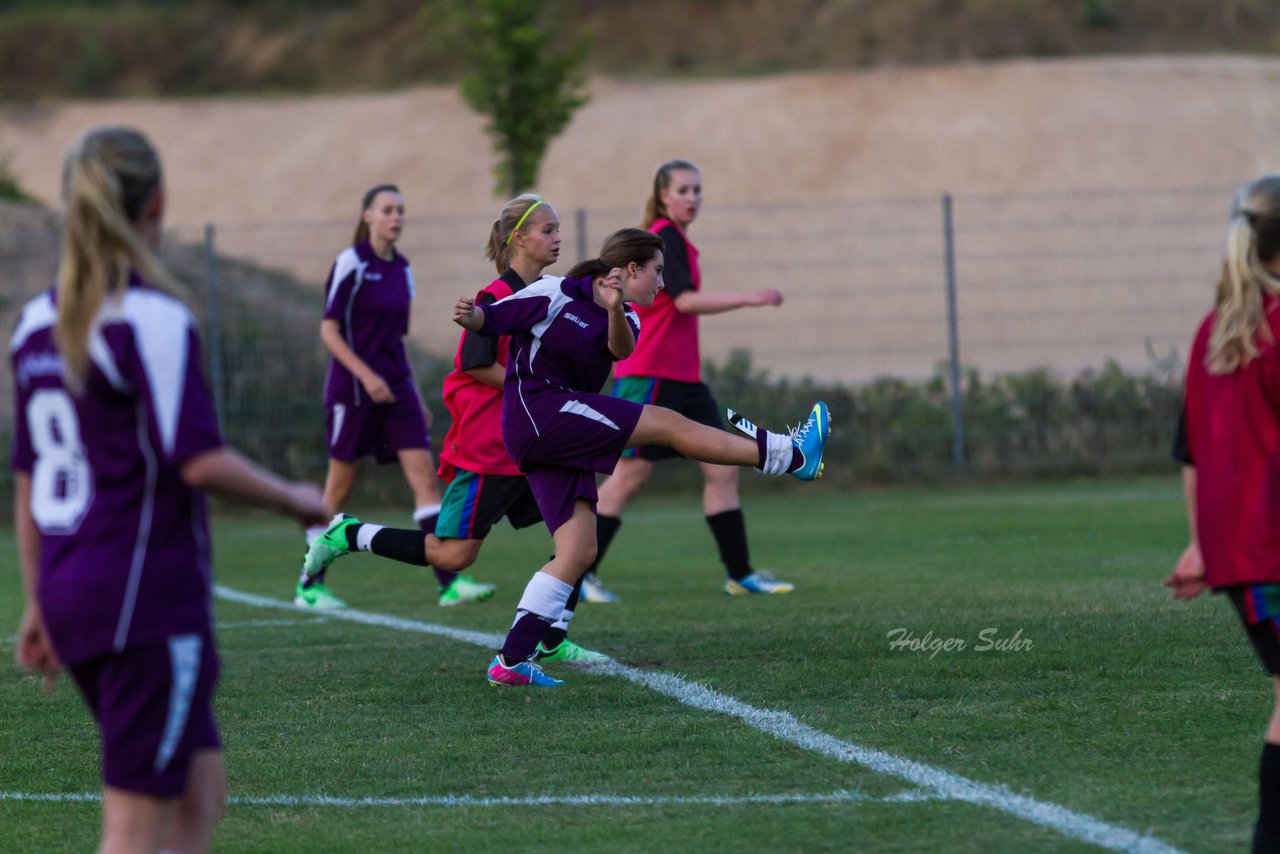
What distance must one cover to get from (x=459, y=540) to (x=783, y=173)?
3284 centimetres

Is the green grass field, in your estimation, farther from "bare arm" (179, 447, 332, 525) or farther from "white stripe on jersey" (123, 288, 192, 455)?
"white stripe on jersey" (123, 288, 192, 455)

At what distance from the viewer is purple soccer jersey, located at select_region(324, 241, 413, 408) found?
905 centimetres

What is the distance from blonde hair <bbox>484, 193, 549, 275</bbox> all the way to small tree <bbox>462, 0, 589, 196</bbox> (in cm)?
1396

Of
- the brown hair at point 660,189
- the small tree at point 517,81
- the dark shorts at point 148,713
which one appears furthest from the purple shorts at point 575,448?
the small tree at point 517,81

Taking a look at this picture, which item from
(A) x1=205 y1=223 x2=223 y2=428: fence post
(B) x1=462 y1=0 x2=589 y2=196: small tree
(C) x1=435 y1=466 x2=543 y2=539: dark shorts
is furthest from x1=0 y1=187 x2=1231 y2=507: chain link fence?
(C) x1=435 y1=466 x2=543 y2=539: dark shorts

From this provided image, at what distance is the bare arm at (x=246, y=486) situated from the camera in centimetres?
299

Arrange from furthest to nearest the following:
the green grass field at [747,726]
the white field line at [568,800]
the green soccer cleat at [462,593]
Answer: the green soccer cleat at [462,593] → the white field line at [568,800] → the green grass field at [747,726]

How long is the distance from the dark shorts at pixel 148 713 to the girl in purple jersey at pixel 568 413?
9.81 feet

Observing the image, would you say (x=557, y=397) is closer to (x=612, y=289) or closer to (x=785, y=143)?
(x=612, y=289)

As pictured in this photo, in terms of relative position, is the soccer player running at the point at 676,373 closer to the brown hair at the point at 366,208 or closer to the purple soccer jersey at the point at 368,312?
the purple soccer jersey at the point at 368,312

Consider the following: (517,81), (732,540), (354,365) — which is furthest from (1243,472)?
(517,81)

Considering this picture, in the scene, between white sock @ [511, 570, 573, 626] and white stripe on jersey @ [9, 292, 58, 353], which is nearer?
white stripe on jersey @ [9, 292, 58, 353]

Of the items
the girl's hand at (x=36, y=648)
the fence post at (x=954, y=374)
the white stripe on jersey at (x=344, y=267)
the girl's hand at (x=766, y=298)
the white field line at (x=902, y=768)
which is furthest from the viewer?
the fence post at (x=954, y=374)

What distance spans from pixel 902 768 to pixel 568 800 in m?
0.93
